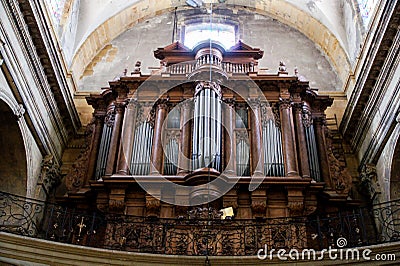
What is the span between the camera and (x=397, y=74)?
1082cm

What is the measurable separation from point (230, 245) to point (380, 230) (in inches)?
123

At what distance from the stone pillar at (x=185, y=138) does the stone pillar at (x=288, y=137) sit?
203cm

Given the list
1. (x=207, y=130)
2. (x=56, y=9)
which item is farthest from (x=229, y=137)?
(x=56, y=9)

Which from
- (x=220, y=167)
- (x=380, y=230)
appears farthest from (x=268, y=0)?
(x=380, y=230)

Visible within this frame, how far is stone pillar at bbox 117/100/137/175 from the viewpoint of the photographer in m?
11.7

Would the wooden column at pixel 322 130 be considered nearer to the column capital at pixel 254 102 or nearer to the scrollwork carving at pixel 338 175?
the scrollwork carving at pixel 338 175

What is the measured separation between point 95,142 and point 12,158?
78.9 inches

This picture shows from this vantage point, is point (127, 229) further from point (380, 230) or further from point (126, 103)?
point (380, 230)

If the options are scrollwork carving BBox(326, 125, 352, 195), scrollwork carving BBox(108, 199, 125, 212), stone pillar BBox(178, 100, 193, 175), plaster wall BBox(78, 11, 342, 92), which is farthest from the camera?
plaster wall BBox(78, 11, 342, 92)

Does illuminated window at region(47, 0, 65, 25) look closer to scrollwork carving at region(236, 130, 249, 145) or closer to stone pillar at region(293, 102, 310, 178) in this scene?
scrollwork carving at region(236, 130, 249, 145)

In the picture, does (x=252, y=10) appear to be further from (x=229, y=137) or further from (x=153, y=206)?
(x=153, y=206)

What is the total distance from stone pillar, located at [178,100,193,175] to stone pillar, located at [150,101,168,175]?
428 millimetres

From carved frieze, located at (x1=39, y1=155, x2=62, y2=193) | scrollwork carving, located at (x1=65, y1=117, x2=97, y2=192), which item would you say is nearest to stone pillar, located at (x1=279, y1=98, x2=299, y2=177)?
scrollwork carving, located at (x1=65, y1=117, x2=97, y2=192)

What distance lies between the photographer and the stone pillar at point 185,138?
11.5 m
